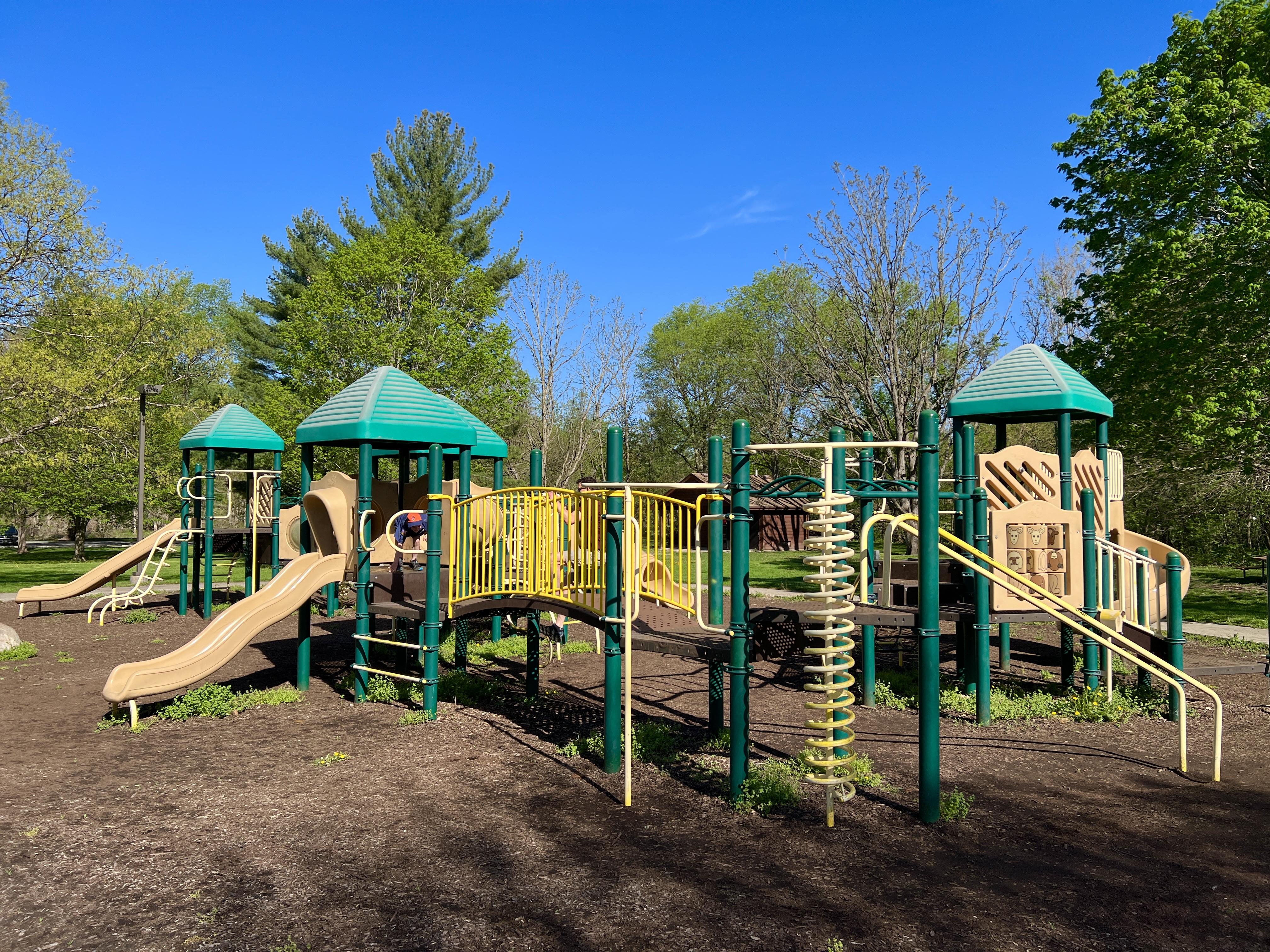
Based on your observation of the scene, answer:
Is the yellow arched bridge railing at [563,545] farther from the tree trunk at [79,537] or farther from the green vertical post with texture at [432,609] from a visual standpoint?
the tree trunk at [79,537]

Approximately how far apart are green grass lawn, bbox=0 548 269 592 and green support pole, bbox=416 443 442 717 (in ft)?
49.4

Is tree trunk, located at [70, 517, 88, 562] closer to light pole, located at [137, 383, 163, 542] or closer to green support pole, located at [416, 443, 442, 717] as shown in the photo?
light pole, located at [137, 383, 163, 542]

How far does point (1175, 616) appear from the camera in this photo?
27.8 ft

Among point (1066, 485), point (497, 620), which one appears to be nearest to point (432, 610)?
point (497, 620)

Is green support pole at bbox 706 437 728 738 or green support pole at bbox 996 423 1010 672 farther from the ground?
green support pole at bbox 706 437 728 738

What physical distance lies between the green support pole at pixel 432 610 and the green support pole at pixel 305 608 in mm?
1810

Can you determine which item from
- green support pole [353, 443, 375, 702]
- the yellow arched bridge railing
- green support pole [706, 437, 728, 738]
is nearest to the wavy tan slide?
green support pole [353, 443, 375, 702]

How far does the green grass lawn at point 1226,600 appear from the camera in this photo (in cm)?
1684

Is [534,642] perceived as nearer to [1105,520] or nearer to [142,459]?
[1105,520]

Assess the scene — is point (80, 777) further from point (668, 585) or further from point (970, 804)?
point (970, 804)

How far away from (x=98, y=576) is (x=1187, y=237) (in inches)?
888

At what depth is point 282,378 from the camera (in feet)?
128

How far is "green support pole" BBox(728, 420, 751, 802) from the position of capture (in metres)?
6.11

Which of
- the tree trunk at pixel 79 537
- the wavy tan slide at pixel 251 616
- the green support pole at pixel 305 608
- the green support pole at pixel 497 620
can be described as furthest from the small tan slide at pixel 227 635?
the tree trunk at pixel 79 537
